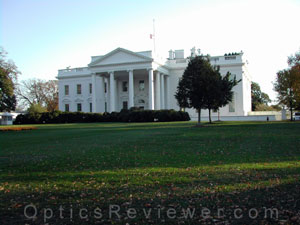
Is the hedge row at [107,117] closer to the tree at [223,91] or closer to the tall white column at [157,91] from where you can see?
the tall white column at [157,91]

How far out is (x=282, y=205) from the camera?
535 centimetres

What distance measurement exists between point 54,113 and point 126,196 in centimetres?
4915

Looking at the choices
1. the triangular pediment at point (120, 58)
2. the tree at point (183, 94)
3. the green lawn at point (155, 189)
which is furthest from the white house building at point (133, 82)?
the green lawn at point (155, 189)

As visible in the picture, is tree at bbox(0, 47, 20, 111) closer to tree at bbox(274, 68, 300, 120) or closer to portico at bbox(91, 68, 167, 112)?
portico at bbox(91, 68, 167, 112)

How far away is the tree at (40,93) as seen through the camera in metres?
82.3

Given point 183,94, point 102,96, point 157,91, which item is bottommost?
point 183,94

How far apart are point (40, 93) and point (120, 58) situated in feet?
123

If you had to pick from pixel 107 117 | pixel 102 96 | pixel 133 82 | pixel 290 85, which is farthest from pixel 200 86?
pixel 102 96

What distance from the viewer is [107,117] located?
164 feet

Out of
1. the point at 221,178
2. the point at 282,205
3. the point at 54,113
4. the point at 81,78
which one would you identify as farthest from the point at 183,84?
the point at 81,78

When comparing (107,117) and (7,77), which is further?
(107,117)

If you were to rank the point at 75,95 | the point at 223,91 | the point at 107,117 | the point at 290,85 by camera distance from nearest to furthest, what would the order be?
the point at 223,91 → the point at 290,85 → the point at 107,117 → the point at 75,95

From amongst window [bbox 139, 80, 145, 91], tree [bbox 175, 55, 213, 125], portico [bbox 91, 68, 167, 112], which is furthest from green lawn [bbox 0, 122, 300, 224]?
window [bbox 139, 80, 145, 91]

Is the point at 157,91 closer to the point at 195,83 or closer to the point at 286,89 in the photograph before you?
the point at 286,89
